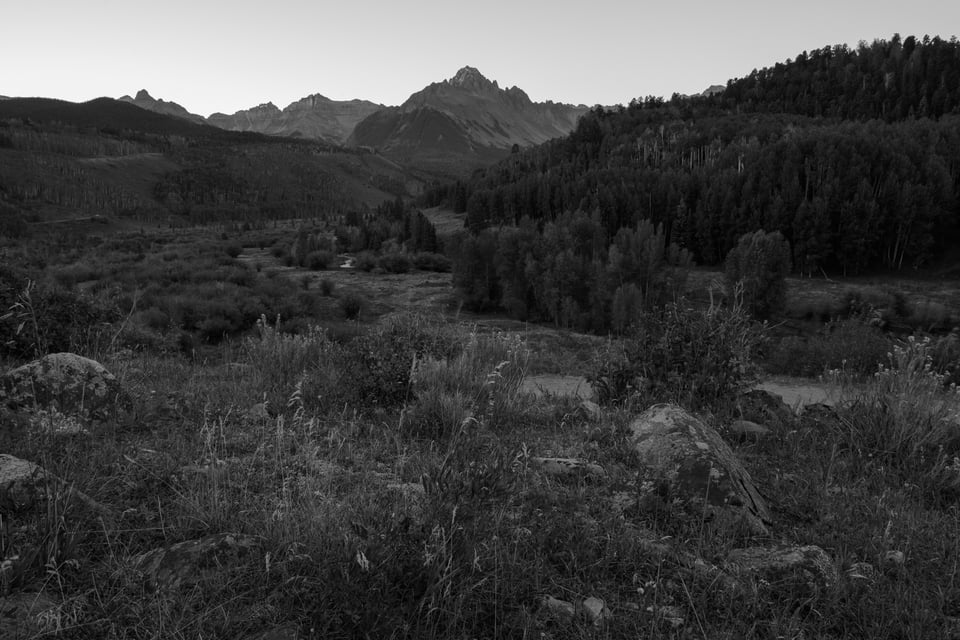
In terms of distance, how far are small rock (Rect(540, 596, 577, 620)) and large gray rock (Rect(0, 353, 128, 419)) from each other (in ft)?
12.9

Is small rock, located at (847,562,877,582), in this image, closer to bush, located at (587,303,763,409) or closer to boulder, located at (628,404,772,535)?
boulder, located at (628,404,772,535)

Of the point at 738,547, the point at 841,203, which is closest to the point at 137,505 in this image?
the point at 738,547

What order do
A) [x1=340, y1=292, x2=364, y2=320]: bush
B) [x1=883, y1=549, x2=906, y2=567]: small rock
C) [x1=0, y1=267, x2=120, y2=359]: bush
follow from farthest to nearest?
[x1=340, y1=292, x2=364, y2=320]: bush → [x1=0, y1=267, x2=120, y2=359]: bush → [x1=883, y1=549, x2=906, y2=567]: small rock

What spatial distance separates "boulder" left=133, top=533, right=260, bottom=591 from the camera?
2508 millimetres

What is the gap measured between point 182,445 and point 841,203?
80933 mm

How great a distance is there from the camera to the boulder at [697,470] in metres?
3.55

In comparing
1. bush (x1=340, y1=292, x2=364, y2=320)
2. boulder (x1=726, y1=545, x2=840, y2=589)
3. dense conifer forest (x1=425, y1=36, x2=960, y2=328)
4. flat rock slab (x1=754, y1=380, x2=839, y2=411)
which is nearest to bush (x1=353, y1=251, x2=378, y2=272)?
dense conifer forest (x1=425, y1=36, x2=960, y2=328)

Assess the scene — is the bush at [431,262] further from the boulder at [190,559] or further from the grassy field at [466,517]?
the boulder at [190,559]

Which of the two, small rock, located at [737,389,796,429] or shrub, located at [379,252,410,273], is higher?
small rock, located at [737,389,796,429]

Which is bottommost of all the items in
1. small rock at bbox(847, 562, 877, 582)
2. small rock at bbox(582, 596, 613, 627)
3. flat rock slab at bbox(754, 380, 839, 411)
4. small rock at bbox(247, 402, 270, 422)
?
flat rock slab at bbox(754, 380, 839, 411)

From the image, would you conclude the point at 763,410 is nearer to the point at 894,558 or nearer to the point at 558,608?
the point at 894,558

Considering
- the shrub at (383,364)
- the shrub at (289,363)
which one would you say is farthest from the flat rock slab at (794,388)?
the shrub at (289,363)

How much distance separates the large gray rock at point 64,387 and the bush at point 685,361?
5.03 meters

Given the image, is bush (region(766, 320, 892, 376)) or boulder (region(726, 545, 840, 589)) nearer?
boulder (region(726, 545, 840, 589))
